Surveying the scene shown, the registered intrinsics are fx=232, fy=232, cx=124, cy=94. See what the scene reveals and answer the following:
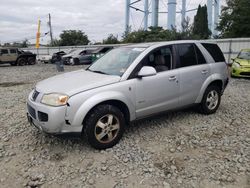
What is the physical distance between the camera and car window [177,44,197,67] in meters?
4.45

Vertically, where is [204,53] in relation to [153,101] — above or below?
above

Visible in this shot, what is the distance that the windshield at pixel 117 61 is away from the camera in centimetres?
392

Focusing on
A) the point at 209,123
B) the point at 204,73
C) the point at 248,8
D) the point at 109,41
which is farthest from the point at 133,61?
the point at 109,41

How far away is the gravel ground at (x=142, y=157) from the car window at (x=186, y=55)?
1.18 metres

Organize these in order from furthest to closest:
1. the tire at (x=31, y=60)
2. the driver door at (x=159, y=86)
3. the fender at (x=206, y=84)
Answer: the tire at (x=31, y=60) < the fender at (x=206, y=84) < the driver door at (x=159, y=86)

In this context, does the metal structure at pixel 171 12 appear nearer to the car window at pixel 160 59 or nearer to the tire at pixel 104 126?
the car window at pixel 160 59

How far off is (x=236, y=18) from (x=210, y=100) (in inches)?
653

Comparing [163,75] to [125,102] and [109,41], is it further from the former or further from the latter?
[109,41]

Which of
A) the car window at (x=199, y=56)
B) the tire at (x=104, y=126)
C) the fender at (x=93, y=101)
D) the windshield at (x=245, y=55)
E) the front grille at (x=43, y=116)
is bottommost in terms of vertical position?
the tire at (x=104, y=126)

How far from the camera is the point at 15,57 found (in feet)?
67.6

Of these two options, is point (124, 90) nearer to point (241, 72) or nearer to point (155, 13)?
point (241, 72)

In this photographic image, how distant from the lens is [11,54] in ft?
66.6

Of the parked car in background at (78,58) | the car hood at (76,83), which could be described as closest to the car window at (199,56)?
the car hood at (76,83)

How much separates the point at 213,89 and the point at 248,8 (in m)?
16.0
